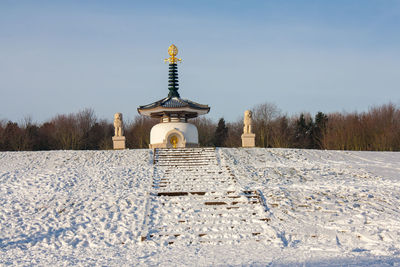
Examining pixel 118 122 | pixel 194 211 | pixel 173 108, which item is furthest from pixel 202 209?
pixel 173 108

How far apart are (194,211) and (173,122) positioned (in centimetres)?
1761

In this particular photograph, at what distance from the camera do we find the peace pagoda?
2905 cm

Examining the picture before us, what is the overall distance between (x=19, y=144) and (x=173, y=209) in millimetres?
38302

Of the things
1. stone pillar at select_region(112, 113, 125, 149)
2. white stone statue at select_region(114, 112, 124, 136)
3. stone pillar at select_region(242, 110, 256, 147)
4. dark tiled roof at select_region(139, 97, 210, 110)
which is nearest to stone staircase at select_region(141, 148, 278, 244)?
stone pillar at select_region(242, 110, 256, 147)

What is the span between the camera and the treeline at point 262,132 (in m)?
39.4

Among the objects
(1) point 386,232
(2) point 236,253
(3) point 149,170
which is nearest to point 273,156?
(3) point 149,170

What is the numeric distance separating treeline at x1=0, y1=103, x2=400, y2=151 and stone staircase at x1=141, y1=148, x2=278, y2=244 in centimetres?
2523

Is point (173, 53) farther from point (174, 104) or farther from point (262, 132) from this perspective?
point (262, 132)

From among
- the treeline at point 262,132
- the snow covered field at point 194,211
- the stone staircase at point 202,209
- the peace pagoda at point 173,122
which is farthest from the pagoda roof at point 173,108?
the treeline at point 262,132

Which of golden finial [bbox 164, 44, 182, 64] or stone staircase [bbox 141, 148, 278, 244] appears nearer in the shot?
stone staircase [bbox 141, 148, 278, 244]

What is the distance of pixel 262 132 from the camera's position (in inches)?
2003

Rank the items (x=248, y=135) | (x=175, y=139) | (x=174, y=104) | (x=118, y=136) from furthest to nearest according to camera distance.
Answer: (x=174, y=104), (x=175, y=139), (x=118, y=136), (x=248, y=135)

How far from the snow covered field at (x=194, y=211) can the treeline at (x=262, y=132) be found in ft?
61.1

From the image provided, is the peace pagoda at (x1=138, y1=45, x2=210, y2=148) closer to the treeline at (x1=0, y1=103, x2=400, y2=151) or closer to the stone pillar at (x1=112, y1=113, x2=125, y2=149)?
the stone pillar at (x1=112, y1=113, x2=125, y2=149)
